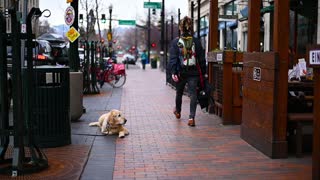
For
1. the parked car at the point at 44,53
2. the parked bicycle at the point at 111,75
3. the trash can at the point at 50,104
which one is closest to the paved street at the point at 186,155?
the trash can at the point at 50,104

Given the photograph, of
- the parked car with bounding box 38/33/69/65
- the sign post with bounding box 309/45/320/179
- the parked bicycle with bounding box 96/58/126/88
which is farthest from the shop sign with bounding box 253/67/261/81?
the parked car with bounding box 38/33/69/65

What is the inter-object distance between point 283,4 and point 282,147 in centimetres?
181

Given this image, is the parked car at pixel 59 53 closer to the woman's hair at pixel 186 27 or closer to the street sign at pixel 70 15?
the street sign at pixel 70 15

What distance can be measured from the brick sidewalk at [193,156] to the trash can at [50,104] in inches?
35.7

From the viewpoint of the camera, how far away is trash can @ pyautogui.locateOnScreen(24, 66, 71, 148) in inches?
285

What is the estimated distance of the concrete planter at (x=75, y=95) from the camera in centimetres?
977

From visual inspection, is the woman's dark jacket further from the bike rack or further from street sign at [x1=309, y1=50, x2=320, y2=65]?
street sign at [x1=309, y1=50, x2=320, y2=65]

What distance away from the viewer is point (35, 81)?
720cm

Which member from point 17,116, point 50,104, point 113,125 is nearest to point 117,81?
point 113,125

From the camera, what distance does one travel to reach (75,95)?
977 cm

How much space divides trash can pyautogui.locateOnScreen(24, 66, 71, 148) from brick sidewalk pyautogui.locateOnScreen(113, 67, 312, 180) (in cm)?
91

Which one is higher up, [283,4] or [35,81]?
[283,4]

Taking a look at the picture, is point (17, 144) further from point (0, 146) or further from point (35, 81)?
point (35, 81)

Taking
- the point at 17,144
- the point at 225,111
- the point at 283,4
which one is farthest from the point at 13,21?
the point at 225,111
